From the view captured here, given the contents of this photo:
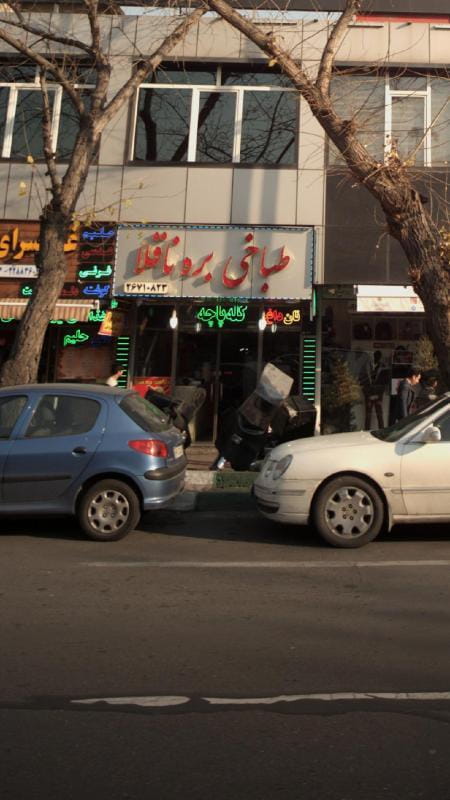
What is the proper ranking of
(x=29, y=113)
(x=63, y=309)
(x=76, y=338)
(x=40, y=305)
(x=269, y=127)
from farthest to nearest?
(x=29, y=113)
(x=76, y=338)
(x=269, y=127)
(x=63, y=309)
(x=40, y=305)

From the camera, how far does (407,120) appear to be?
12961 millimetres

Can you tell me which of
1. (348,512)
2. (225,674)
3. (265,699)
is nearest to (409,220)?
(348,512)

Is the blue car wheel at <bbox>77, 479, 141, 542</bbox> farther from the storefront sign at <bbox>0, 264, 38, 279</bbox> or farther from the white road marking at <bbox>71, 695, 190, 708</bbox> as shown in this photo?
the storefront sign at <bbox>0, 264, 38, 279</bbox>

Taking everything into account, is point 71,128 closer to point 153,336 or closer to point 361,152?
point 153,336

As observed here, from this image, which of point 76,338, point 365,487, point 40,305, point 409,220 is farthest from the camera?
point 76,338

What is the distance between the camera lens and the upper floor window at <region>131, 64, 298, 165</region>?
13.1 m

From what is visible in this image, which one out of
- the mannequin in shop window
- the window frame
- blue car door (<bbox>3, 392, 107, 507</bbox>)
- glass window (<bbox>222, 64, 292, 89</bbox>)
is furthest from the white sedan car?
glass window (<bbox>222, 64, 292, 89</bbox>)

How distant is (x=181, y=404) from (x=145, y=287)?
307 centimetres

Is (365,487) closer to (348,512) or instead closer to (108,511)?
(348,512)

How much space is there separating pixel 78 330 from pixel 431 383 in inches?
276

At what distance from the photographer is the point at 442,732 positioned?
3.00m

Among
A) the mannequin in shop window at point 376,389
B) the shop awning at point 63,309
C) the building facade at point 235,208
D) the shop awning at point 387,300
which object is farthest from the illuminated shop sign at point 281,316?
the shop awning at point 63,309

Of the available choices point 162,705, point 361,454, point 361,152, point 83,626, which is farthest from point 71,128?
point 162,705

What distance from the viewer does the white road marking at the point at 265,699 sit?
129 inches
